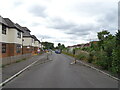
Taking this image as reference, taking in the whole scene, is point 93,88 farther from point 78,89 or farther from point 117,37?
point 117,37

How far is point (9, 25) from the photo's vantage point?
81.7 feet

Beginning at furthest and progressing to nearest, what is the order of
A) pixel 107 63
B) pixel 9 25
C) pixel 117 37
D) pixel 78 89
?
pixel 9 25 → pixel 107 63 → pixel 117 37 → pixel 78 89

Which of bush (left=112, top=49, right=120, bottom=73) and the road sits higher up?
bush (left=112, top=49, right=120, bottom=73)

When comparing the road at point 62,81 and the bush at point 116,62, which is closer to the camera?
the road at point 62,81

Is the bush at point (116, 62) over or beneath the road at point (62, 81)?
over

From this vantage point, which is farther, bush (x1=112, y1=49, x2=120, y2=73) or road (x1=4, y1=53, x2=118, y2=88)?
bush (x1=112, y1=49, x2=120, y2=73)

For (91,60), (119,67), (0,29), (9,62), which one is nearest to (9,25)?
(0,29)

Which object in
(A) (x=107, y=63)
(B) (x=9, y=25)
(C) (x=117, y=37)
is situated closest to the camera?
(C) (x=117, y=37)

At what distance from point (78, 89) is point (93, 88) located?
2.55ft

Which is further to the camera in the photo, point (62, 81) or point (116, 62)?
point (116, 62)

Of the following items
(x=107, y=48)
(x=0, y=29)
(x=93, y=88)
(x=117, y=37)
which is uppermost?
(x=0, y=29)

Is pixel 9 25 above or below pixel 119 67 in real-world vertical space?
above

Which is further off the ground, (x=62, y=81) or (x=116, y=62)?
(x=116, y=62)

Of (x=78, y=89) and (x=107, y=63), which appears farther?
(x=107, y=63)
